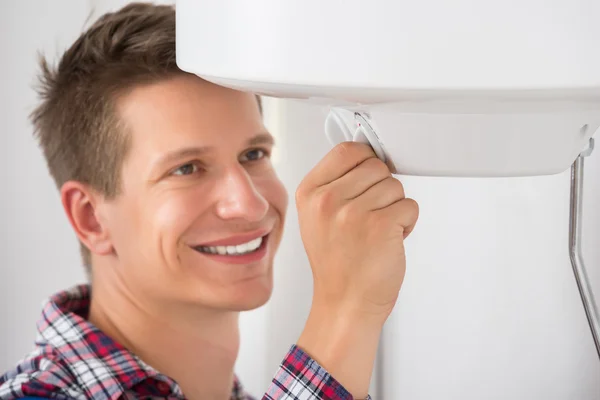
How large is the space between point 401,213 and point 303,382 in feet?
0.56

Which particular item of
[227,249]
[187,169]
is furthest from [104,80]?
[227,249]

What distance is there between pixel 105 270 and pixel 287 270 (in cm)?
47

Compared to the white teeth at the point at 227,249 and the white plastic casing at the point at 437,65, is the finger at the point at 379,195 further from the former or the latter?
the white teeth at the point at 227,249

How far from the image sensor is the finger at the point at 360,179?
1.91ft

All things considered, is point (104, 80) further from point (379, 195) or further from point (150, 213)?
point (379, 195)

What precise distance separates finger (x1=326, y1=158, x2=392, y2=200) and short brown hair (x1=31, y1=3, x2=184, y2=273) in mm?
427

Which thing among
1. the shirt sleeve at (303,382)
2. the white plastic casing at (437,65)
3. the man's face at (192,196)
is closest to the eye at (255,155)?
the man's face at (192,196)

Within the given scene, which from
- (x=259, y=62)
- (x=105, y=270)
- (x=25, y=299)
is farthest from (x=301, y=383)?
(x=25, y=299)

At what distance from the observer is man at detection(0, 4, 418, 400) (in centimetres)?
97

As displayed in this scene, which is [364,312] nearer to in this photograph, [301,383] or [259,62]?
[301,383]

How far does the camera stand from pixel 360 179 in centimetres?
59

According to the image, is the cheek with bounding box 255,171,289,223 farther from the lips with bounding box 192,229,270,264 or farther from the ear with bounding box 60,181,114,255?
the ear with bounding box 60,181,114,255

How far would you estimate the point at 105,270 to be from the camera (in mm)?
1099

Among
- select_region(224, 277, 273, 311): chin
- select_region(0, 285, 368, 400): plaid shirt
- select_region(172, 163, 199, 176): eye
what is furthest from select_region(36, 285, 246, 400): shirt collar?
select_region(172, 163, 199, 176): eye
